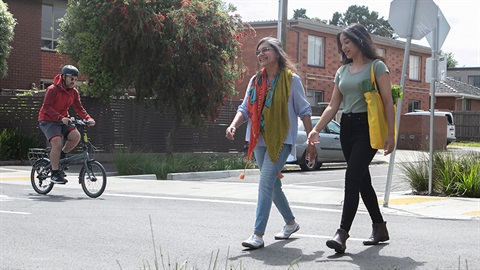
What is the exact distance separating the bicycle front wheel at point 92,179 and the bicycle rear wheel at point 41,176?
2.06 ft

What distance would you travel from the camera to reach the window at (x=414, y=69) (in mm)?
43125

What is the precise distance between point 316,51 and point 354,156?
96.7 feet

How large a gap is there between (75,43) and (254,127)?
45.9 ft

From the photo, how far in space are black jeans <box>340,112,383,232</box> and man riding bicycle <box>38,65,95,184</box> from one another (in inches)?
212

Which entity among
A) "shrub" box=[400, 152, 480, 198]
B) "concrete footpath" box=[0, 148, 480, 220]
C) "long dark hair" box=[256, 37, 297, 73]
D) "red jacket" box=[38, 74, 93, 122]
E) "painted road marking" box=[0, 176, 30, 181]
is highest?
"long dark hair" box=[256, 37, 297, 73]

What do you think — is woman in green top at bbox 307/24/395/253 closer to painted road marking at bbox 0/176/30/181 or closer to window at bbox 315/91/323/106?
painted road marking at bbox 0/176/30/181

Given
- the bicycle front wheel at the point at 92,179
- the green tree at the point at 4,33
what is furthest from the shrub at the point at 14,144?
the bicycle front wheel at the point at 92,179

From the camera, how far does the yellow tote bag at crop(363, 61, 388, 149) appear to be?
662 cm

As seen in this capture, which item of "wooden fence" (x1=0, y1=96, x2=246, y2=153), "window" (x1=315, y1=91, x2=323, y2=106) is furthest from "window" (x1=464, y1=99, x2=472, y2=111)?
"wooden fence" (x1=0, y1=96, x2=246, y2=153)

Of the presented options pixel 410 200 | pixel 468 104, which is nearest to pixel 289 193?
pixel 410 200

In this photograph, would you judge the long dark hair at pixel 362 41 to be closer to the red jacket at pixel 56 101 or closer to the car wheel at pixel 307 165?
the red jacket at pixel 56 101

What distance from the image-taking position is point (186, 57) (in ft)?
64.4

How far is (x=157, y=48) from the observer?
19.5 m

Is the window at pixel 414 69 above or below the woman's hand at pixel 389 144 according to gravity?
above
